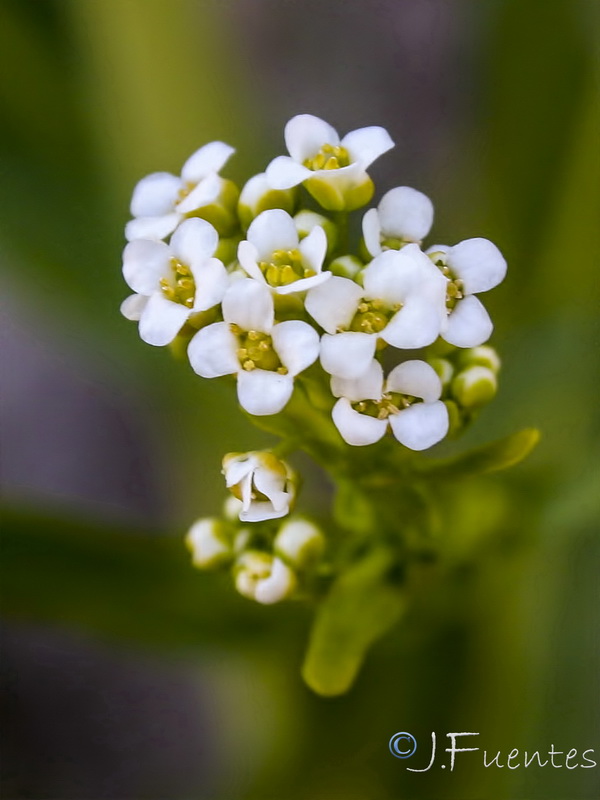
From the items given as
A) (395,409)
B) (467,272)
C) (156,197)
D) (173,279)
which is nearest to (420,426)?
(395,409)

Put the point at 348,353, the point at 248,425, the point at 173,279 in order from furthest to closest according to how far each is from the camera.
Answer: the point at 248,425
the point at 173,279
the point at 348,353

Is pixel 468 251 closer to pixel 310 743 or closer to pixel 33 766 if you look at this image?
pixel 310 743

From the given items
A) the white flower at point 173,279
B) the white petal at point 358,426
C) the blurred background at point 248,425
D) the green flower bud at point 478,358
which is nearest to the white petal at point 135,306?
the white flower at point 173,279

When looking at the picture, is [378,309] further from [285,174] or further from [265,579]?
[265,579]

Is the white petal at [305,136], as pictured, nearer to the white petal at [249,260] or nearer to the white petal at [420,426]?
the white petal at [249,260]

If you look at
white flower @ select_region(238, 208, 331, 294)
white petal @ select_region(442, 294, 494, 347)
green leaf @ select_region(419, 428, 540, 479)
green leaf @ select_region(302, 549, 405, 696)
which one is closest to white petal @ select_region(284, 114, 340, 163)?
white flower @ select_region(238, 208, 331, 294)
